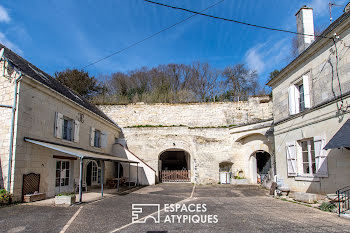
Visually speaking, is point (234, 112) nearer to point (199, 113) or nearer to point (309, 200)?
point (199, 113)

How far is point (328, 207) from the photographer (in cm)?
702

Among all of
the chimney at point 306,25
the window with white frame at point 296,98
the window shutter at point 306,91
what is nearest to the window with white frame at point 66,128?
the window with white frame at point 296,98

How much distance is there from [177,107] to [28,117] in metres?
13.4

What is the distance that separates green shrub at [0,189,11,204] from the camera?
7.18m

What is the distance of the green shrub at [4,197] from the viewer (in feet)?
23.6

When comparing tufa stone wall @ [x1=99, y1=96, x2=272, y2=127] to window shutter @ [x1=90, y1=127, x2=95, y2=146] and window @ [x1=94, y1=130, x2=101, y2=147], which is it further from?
window shutter @ [x1=90, y1=127, x2=95, y2=146]

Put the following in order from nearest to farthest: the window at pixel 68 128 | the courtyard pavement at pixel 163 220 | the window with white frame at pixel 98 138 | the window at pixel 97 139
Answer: the courtyard pavement at pixel 163 220, the window at pixel 68 128, the window with white frame at pixel 98 138, the window at pixel 97 139

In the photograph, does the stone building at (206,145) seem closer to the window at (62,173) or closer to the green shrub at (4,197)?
the window at (62,173)

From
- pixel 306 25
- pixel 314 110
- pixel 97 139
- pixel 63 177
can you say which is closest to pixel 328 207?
pixel 314 110

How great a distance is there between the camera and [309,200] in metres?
8.05

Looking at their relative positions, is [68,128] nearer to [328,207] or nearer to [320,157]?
[320,157]

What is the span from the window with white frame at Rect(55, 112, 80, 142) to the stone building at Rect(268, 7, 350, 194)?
904cm

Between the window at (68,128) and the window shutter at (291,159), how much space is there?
920 centimetres

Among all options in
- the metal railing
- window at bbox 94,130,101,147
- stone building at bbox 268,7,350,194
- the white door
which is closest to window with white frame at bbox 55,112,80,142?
the white door
